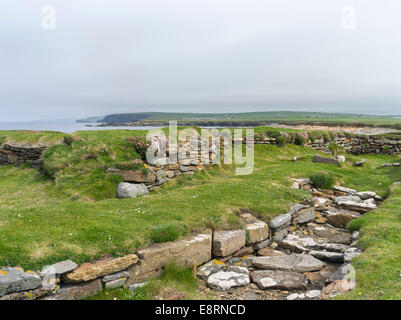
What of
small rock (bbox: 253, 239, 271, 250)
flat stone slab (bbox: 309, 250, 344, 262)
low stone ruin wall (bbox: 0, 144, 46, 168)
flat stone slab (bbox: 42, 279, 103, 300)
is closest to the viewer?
flat stone slab (bbox: 42, 279, 103, 300)

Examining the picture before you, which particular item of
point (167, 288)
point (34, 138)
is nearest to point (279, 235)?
point (167, 288)

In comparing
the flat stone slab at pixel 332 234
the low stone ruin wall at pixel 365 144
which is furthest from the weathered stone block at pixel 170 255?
the low stone ruin wall at pixel 365 144

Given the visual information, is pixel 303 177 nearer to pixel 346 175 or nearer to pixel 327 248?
pixel 346 175

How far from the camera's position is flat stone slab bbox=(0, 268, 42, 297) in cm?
577

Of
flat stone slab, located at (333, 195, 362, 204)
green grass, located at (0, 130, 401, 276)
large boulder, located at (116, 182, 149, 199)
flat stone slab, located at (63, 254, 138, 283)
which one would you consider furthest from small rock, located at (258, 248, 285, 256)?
large boulder, located at (116, 182, 149, 199)

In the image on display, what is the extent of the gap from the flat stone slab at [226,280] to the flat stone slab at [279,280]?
0.32 meters

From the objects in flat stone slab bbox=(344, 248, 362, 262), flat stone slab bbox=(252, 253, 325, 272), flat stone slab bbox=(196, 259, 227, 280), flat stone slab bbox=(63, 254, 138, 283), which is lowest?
flat stone slab bbox=(196, 259, 227, 280)

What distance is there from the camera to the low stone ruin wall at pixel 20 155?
18.4 m

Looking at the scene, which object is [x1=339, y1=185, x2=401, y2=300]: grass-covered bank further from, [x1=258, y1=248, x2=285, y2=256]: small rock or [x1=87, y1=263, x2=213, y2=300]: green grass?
[x1=87, y1=263, x2=213, y2=300]: green grass

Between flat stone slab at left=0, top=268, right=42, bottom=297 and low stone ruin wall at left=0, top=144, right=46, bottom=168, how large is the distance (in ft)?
44.1

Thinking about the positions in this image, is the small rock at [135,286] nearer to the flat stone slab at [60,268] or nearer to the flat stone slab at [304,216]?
the flat stone slab at [60,268]

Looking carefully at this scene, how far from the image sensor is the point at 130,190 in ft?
44.2

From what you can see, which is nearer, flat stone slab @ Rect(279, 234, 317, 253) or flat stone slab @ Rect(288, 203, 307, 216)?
flat stone slab @ Rect(279, 234, 317, 253)

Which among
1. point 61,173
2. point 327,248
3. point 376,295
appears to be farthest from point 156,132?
point 376,295
